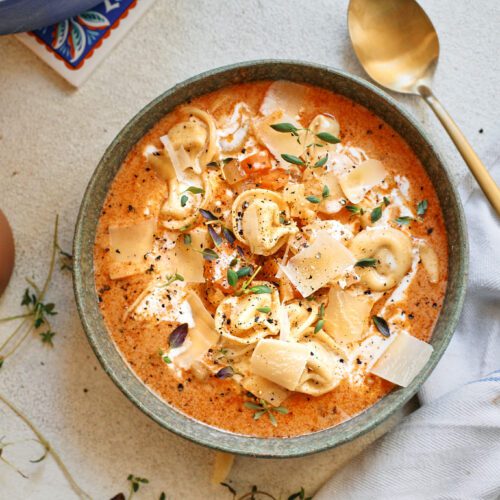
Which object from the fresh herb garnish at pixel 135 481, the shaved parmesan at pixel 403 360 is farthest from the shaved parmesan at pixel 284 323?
the fresh herb garnish at pixel 135 481

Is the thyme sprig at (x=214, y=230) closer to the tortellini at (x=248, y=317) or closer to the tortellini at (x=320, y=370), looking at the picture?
the tortellini at (x=248, y=317)

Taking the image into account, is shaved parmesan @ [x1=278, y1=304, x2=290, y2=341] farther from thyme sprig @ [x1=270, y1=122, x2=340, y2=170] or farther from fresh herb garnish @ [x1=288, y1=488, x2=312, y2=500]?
fresh herb garnish @ [x1=288, y1=488, x2=312, y2=500]

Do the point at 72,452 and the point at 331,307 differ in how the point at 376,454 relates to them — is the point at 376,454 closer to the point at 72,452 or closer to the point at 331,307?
the point at 331,307

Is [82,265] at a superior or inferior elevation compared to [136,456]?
superior

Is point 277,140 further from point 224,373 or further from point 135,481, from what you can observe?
point 135,481

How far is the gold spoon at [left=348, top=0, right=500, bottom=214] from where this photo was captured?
8.21 feet

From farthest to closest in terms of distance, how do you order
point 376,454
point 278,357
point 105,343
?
point 376,454 → point 105,343 → point 278,357

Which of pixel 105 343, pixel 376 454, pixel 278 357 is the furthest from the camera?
pixel 376 454

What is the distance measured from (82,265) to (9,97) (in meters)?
0.85

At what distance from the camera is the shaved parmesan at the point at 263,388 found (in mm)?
2184

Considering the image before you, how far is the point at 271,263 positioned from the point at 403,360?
562 millimetres

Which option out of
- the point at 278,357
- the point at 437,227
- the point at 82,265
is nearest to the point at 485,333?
the point at 437,227

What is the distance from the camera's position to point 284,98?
Answer: 7.77ft

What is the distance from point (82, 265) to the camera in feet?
7.34
